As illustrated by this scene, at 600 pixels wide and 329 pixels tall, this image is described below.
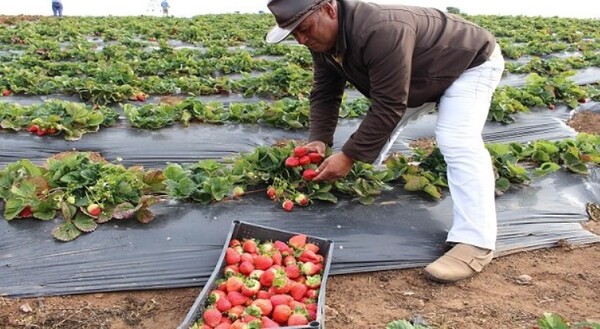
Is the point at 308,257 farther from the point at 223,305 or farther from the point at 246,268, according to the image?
the point at 223,305

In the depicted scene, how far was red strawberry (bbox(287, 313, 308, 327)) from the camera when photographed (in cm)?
258

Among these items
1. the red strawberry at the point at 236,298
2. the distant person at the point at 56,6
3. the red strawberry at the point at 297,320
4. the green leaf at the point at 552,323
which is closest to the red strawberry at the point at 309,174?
the red strawberry at the point at 236,298

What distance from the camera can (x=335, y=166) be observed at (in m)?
3.67

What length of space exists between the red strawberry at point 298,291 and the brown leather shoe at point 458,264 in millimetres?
1040

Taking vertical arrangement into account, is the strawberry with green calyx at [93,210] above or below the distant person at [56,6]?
above

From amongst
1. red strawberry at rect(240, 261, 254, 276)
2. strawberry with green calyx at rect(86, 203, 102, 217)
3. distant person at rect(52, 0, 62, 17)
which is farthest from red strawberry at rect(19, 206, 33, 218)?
distant person at rect(52, 0, 62, 17)

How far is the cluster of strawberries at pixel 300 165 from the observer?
4074mm

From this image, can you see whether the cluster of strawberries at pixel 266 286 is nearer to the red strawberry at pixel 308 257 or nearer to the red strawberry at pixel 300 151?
the red strawberry at pixel 308 257

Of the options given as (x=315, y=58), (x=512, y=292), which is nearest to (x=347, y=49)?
(x=315, y=58)

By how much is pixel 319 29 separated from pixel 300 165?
135 cm

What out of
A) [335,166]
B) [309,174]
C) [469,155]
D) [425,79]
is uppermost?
[425,79]

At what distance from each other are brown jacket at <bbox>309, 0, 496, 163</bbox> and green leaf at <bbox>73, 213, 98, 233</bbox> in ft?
6.13

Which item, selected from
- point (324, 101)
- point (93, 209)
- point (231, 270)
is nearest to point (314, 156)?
point (324, 101)

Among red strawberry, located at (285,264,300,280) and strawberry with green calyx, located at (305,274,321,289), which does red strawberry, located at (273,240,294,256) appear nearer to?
red strawberry, located at (285,264,300,280)
